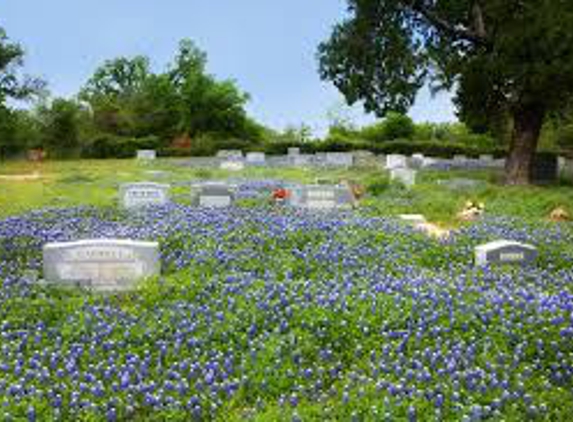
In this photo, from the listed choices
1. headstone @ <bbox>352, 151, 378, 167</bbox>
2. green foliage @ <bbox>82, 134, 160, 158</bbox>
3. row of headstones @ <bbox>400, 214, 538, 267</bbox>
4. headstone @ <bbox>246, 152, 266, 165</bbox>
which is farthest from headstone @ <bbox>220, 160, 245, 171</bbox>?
row of headstones @ <bbox>400, 214, 538, 267</bbox>

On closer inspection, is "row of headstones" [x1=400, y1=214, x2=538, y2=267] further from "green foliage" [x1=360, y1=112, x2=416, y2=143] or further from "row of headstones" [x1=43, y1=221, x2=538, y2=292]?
"green foliage" [x1=360, y1=112, x2=416, y2=143]

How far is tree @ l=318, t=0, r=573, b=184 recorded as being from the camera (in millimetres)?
30812

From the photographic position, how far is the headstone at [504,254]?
12.5m

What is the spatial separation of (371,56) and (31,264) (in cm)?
2583

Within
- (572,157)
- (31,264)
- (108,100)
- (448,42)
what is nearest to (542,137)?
(572,157)

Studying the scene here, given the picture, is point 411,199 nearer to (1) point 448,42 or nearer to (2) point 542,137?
(1) point 448,42

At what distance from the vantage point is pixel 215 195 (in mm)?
21031

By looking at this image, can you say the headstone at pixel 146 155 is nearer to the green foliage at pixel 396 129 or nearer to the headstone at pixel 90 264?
the green foliage at pixel 396 129

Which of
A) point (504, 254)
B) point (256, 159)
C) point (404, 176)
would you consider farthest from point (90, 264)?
point (256, 159)

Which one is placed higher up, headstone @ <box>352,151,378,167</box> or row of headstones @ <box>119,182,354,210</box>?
row of headstones @ <box>119,182,354,210</box>

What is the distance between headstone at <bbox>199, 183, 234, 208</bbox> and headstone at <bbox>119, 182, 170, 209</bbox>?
89 centimetres

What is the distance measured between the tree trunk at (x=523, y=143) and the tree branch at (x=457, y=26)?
3164mm

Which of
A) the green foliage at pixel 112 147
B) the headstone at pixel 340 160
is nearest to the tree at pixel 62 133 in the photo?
the green foliage at pixel 112 147

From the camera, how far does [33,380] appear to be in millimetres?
8070
